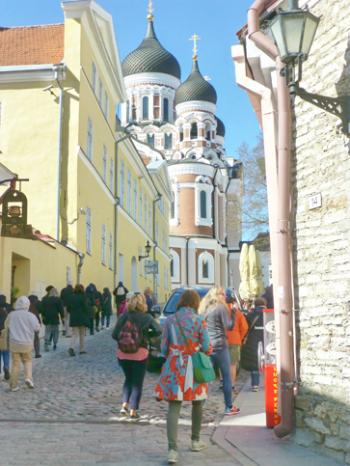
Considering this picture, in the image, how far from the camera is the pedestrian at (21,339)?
10922 millimetres

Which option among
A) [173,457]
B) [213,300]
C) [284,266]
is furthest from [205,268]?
[173,457]

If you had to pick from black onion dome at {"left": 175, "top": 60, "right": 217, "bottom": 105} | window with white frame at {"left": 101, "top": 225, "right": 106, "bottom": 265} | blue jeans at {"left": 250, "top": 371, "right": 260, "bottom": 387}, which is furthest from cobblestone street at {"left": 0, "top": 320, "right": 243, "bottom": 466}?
black onion dome at {"left": 175, "top": 60, "right": 217, "bottom": 105}

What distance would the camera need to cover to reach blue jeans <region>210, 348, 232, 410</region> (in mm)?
8977

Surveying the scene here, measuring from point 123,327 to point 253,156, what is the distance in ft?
66.1

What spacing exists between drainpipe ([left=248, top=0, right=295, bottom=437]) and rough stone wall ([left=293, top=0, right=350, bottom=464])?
0.35 ft

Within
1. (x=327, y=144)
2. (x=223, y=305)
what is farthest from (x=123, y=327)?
(x=327, y=144)

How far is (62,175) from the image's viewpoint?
23.1 m

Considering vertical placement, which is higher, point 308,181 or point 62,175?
point 62,175

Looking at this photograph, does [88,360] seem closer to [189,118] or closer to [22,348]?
[22,348]

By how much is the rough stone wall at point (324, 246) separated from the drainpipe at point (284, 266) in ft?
0.35

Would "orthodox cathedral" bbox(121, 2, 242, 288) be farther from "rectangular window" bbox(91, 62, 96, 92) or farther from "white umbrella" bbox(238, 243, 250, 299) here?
"white umbrella" bbox(238, 243, 250, 299)

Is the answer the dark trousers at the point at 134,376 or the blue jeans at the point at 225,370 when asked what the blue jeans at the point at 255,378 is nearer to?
the blue jeans at the point at 225,370

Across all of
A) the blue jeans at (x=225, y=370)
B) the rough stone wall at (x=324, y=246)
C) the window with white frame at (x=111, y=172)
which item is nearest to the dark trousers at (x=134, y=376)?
the blue jeans at (x=225, y=370)

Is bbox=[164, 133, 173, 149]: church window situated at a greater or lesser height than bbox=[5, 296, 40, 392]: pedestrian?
greater
